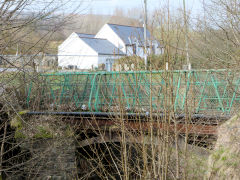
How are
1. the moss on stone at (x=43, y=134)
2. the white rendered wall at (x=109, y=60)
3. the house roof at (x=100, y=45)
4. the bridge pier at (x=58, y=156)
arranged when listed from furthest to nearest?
the house roof at (x=100, y=45), the moss on stone at (x=43, y=134), the bridge pier at (x=58, y=156), the white rendered wall at (x=109, y=60)

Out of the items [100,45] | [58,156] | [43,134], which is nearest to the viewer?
[58,156]

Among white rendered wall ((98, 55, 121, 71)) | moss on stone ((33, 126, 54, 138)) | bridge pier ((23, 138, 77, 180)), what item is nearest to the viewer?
white rendered wall ((98, 55, 121, 71))

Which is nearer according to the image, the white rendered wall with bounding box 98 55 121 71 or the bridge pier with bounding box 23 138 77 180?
the white rendered wall with bounding box 98 55 121 71

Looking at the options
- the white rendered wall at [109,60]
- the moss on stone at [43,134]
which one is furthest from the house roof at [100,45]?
the moss on stone at [43,134]

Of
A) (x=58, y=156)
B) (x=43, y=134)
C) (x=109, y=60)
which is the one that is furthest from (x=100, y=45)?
(x=109, y=60)

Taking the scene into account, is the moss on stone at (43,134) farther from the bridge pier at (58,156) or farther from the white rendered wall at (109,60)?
the white rendered wall at (109,60)

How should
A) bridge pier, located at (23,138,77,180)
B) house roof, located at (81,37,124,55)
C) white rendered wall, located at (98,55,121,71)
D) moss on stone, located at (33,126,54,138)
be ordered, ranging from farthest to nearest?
house roof, located at (81,37,124,55), moss on stone, located at (33,126,54,138), bridge pier, located at (23,138,77,180), white rendered wall, located at (98,55,121,71)

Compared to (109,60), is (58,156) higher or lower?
lower

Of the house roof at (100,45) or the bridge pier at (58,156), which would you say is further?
the house roof at (100,45)

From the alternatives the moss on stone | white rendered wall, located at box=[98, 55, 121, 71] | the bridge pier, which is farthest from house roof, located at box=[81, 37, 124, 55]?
the moss on stone

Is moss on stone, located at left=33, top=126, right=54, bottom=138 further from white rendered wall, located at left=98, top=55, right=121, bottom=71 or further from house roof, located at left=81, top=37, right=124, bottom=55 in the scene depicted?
house roof, located at left=81, top=37, right=124, bottom=55

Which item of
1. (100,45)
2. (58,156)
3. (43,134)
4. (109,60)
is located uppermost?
(100,45)

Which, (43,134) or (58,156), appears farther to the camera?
(43,134)

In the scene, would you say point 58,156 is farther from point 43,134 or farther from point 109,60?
point 109,60
